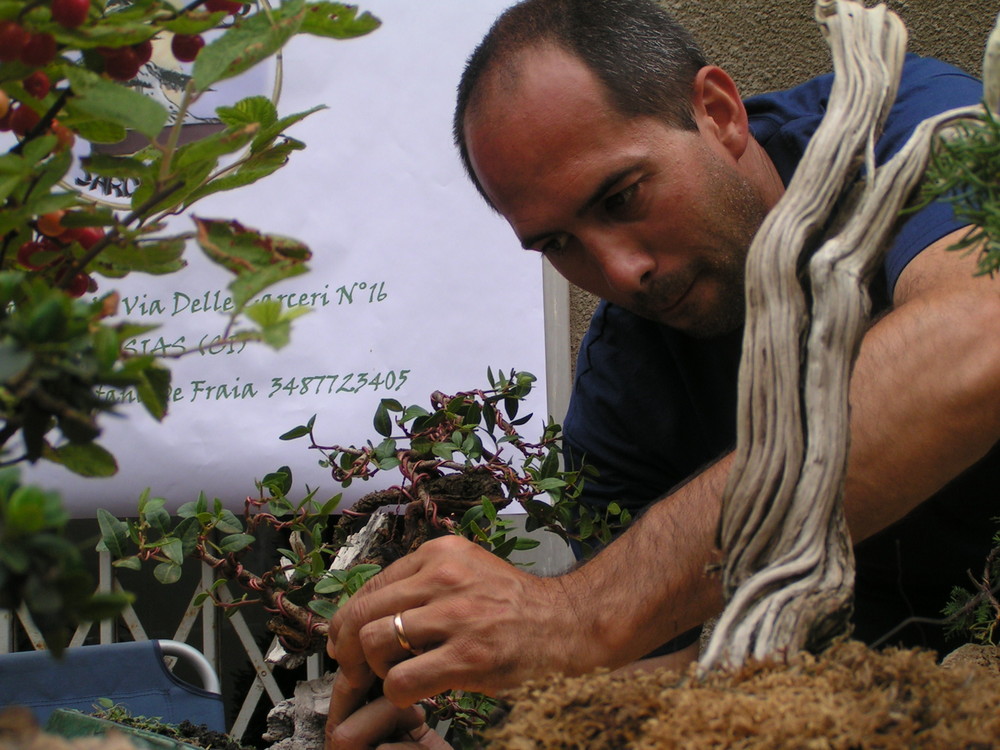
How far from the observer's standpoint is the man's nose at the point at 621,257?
→ 1.21 m

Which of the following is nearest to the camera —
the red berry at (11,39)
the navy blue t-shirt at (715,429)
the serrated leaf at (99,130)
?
the red berry at (11,39)

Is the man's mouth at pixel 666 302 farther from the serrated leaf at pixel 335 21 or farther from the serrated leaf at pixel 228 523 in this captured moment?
the serrated leaf at pixel 335 21

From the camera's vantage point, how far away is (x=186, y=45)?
20.1 inches

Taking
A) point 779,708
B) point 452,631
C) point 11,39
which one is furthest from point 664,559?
point 11,39

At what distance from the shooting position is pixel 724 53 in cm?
208

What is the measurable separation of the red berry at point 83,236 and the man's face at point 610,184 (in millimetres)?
786

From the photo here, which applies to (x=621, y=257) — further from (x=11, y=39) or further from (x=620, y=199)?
(x=11, y=39)

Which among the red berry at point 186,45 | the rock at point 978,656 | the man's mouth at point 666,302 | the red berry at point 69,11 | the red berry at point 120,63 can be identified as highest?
the red berry at point 186,45

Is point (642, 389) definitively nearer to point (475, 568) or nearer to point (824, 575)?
point (475, 568)

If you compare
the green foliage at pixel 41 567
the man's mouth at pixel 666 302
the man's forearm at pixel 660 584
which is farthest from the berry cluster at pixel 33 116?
the man's mouth at pixel 666 302

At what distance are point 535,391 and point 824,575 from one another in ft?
4.28

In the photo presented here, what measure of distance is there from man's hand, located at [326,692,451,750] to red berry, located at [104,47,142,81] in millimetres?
586

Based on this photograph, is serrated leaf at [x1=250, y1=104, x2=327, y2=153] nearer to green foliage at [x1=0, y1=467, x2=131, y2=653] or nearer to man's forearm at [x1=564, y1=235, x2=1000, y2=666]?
green foliage at [x1=0, y1=467, x2=131, y2=653]

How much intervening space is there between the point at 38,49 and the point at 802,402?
416 millimetres
